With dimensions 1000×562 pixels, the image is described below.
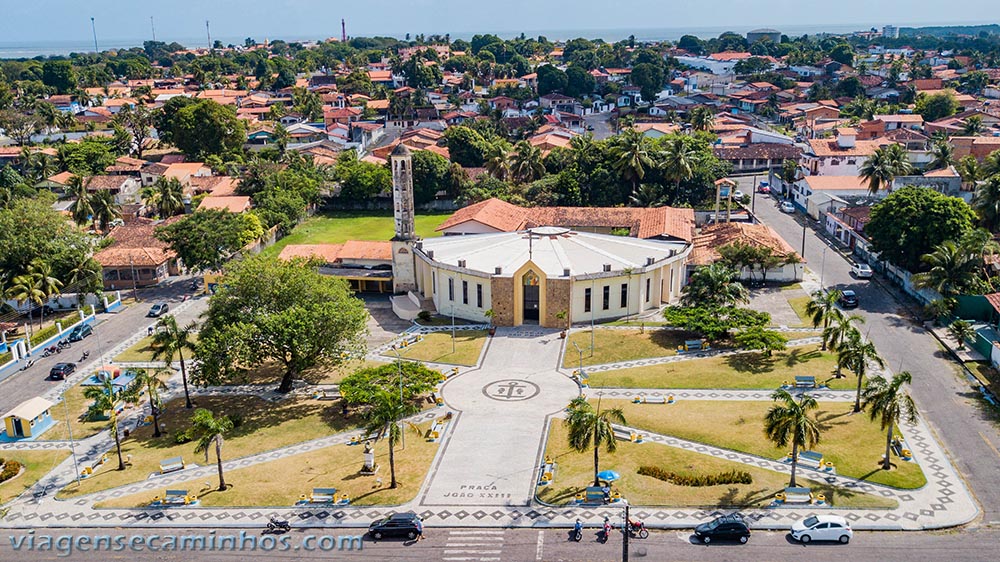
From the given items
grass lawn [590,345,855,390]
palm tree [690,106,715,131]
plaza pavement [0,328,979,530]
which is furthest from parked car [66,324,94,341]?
palm tree [690,106,715,131]

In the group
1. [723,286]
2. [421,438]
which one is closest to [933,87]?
[723,286]

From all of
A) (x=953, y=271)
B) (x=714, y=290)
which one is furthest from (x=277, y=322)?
(x=953, y=271)

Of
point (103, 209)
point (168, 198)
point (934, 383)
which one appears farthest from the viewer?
point (103, 209)

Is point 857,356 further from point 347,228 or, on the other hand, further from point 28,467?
point 347,228

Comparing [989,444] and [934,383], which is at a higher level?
[934,383]

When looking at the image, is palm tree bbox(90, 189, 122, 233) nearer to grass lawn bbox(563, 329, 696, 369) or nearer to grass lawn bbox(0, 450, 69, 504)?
grass lawn bbox(0, 450, 69, 504)

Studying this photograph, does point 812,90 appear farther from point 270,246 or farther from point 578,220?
point 270,246

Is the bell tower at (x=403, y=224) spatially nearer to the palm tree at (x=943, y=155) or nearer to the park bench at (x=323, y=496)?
the park bench at (x=323, y=496)

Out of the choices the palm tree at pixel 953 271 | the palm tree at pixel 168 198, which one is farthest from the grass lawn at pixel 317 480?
the palm tree at pixel 168 198
